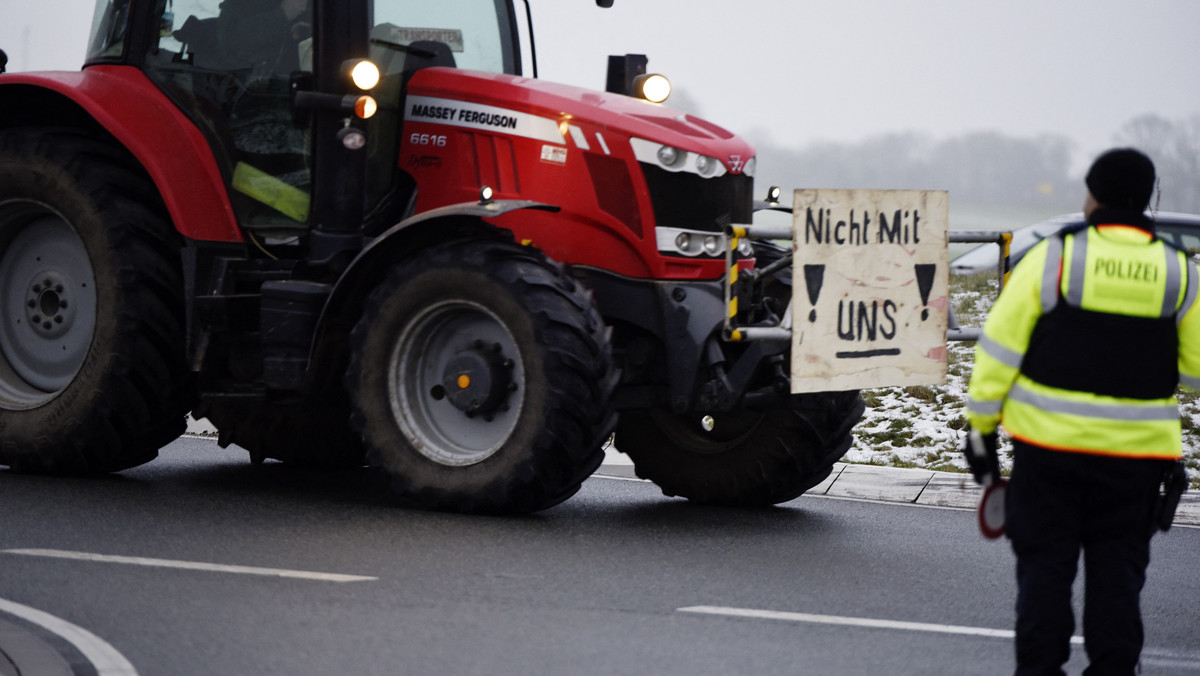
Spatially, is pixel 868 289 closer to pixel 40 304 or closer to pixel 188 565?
pixel 188 565

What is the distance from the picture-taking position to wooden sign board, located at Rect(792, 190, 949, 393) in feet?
26.4

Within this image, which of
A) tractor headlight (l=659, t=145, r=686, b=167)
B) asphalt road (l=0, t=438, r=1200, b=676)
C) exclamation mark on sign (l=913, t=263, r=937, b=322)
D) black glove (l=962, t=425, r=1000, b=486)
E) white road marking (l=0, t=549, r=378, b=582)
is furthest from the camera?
tractor headlight (l=659, t=145, r=686, b=167)

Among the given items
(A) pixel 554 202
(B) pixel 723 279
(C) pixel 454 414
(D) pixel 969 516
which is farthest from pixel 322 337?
(D) pixel 969 516

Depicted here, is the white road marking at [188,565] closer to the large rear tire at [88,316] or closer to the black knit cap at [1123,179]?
the large rear tire at [88,316]

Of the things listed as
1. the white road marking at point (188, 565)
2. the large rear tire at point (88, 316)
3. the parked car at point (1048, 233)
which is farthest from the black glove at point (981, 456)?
the parked car at point (1048, 233)

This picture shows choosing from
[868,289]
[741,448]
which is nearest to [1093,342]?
[868,289]

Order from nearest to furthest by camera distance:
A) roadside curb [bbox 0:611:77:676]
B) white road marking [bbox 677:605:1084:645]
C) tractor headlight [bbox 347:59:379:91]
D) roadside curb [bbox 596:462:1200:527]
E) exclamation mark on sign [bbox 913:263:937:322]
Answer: roadside curb [bbox 0:611:77:676], white road marking [bbox 677:605:1084:645], exclamation mark on sign [bbox 913:263:937:322], tractor headlight [bbox 347:59:379:91], roadside curb [bbox 596:462:1200:527]

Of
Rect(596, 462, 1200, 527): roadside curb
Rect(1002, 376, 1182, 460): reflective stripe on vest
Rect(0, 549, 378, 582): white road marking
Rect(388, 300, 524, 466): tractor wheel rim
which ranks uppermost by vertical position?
Rect(1002, 376, 1182, 460): reflective stripe on vest

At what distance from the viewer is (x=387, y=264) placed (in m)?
8.76

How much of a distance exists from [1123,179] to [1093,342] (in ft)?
1.57

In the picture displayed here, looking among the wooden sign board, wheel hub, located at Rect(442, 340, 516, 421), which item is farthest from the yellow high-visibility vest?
wheel hub, located at Rect(442, 340, 516, 421)

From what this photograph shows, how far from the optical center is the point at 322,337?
347 inches

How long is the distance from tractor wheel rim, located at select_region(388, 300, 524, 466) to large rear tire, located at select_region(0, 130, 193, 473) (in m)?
1.53

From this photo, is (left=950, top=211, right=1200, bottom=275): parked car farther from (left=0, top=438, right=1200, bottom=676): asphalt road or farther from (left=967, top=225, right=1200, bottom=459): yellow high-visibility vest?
(left=967, top=225, right=1200, bottom=459): yellow high-visibility vest
